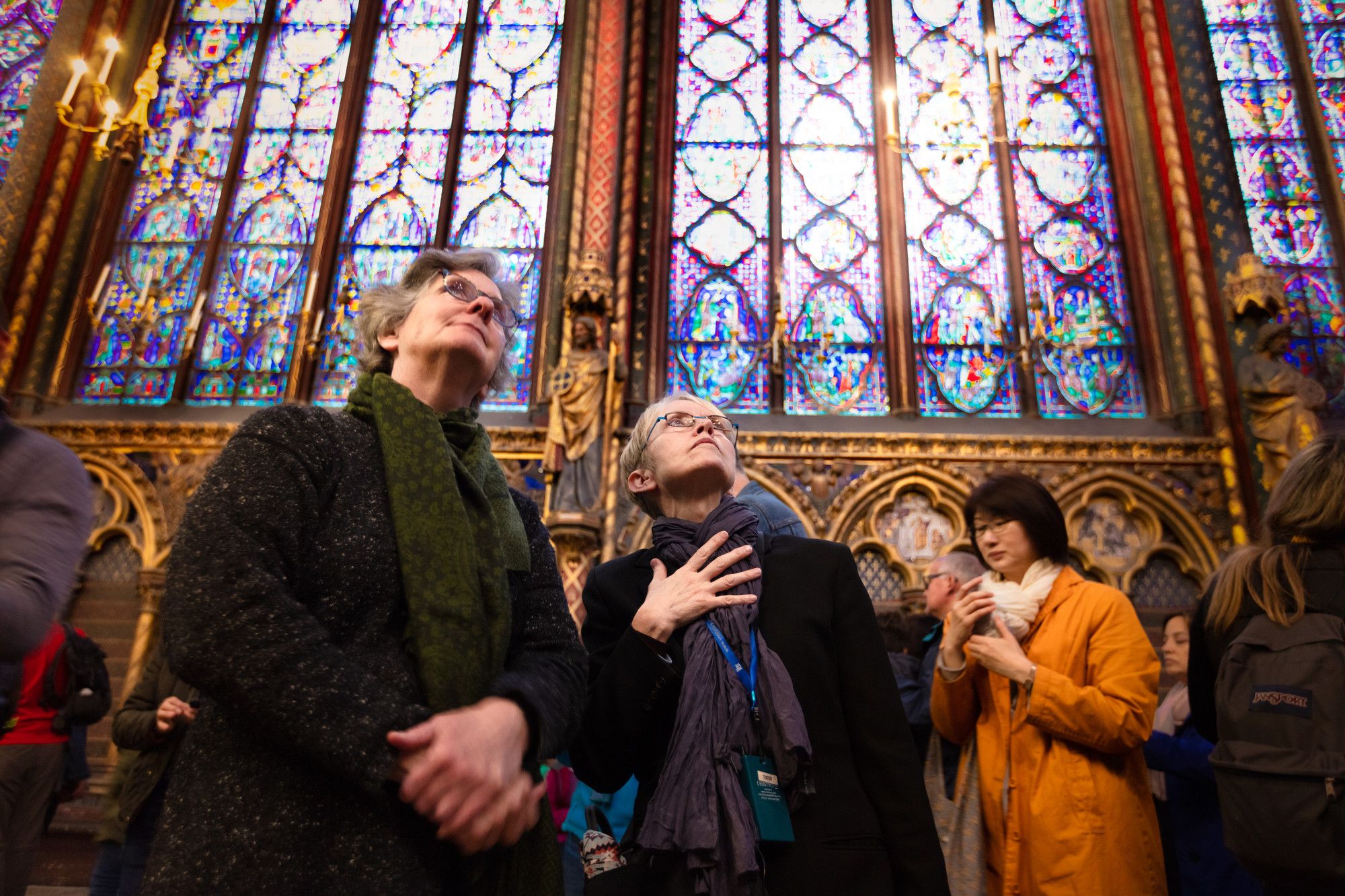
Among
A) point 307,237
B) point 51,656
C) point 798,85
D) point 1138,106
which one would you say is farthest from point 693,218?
point 51,656

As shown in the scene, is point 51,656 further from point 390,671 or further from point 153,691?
point 390,671

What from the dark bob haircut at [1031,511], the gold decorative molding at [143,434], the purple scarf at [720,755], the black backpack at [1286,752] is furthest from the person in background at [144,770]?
the gold decorative molding at [143,434]

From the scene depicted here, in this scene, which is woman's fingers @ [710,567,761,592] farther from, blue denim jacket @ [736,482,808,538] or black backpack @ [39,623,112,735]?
black backpack @ [39,623,112,735]

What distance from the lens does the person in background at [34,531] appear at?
104 cm

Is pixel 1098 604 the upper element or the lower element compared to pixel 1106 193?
lower

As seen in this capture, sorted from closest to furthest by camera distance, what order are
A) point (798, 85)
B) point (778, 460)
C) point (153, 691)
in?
point (153, 691)
point (778, 460)
point (798, 85)

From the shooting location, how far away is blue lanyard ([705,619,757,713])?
55.4 inches

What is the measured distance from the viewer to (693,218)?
23.1ft

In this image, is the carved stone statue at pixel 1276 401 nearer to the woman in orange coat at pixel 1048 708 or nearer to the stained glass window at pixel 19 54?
the woman in orange coat at pixel 1048 708

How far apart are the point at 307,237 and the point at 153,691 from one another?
5257mm

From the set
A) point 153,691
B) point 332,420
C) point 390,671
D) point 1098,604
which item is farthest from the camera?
point 153,691

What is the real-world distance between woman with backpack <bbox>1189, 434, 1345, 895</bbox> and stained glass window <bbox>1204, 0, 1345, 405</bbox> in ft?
17.9

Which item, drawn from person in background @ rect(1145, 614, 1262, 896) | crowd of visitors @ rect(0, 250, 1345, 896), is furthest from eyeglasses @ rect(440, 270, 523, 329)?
person in background @ rect(1145, 614, 1262, 896)

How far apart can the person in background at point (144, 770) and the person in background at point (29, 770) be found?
0.39 m
